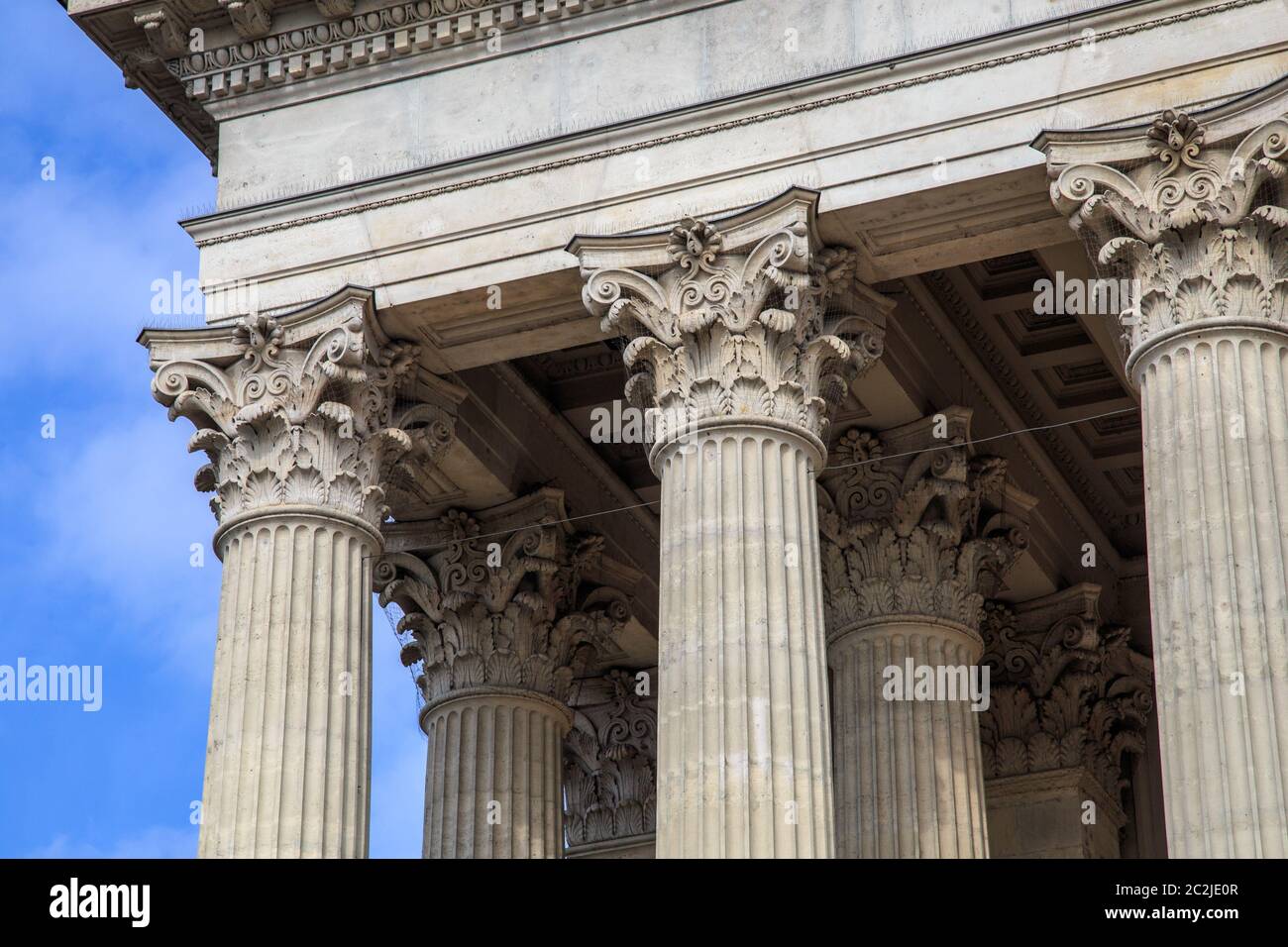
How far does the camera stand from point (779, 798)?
103ft

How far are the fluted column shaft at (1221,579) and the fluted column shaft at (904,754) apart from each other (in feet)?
26.4

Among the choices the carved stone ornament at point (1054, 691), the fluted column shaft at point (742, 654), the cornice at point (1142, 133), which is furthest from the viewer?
the carved stone ornament at point (1054, 691)

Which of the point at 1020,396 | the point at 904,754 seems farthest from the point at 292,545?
the point at 1020,396

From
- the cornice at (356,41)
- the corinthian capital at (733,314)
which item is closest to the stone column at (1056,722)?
the corinthian capital at (733,314)

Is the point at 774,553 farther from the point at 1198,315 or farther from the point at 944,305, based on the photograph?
the point at 944,305

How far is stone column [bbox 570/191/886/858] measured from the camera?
31688 millimetres

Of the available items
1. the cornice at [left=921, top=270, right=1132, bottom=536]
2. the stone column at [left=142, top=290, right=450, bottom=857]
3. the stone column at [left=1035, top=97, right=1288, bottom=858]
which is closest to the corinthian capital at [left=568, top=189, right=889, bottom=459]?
the stone column at [left=1035, top=97, right=1288, bottom=858]

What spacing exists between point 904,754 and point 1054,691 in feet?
21.0

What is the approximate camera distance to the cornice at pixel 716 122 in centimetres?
3412

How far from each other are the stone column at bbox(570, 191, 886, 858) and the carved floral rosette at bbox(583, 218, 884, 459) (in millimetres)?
25

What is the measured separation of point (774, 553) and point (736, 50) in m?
7.35

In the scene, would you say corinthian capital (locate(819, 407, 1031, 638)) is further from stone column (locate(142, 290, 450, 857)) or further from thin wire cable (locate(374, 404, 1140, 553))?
stone column (locate(142, 290, 450, 857))

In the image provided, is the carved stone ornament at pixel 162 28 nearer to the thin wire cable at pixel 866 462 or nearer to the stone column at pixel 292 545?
the stone column at pixel 292 545

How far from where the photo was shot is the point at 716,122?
1406 inches
